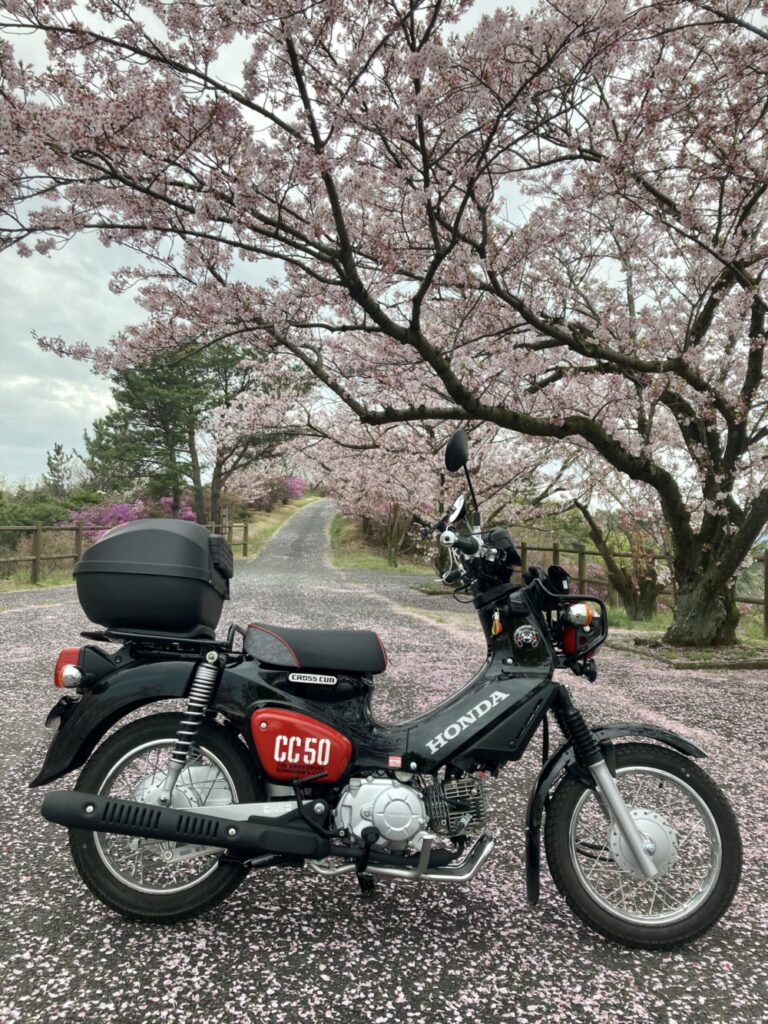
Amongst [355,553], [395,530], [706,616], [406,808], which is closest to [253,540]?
[355,553]

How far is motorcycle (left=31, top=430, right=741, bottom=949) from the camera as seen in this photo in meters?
2.12

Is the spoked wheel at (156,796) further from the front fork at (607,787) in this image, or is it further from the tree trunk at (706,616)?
the tree trunk at (706,616)

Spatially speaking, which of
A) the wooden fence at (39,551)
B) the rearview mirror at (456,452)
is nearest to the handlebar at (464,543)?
the rearview mirror at (456,452)

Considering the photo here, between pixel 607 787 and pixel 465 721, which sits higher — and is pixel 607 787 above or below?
below

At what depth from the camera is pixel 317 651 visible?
2209mm

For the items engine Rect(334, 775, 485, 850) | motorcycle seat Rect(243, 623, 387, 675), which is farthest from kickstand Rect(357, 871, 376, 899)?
motorcycle seat Rect(243, 623, 387, 675)

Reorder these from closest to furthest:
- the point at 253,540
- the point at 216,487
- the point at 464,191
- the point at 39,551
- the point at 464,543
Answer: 1. the point at 464,543
2. the point at 464,191
3. the point at 39,551
4. the point at 216,487
5. the point at 253,540

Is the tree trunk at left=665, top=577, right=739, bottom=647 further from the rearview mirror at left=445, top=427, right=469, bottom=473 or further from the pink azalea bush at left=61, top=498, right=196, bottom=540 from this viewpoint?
the pink azalea bush at left=61, top=498, right=196, bottom=540

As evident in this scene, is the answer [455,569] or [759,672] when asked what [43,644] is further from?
[759,672]

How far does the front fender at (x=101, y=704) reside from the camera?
2195mm

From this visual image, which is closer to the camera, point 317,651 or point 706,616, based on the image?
point 317,651

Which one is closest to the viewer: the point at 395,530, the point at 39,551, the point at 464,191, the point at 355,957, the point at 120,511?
the point at 355,957

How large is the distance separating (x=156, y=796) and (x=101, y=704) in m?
0.33

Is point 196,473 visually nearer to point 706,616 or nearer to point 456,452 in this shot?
point 706,616
